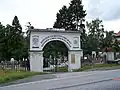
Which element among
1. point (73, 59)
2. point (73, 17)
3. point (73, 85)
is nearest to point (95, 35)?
point (73, 17)

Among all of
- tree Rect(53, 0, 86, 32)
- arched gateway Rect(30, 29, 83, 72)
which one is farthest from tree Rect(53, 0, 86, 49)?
arched gateway Rect(30, 29, 83, 72)

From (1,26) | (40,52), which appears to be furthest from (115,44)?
(1,26)

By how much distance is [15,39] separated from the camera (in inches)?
1877

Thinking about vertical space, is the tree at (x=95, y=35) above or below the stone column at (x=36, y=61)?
above

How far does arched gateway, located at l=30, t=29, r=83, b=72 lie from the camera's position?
31.6m

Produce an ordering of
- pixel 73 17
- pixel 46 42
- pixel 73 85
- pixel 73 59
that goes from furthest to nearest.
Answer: pixel 73 17
pixel 73 59
pixel 46 42
pixel 73 85

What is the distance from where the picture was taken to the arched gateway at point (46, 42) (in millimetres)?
31562

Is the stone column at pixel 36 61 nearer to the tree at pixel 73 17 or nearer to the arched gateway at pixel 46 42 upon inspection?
the arched gateway at pixel 46 42

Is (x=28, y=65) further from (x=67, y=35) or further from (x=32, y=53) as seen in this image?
(x=67, y=35)

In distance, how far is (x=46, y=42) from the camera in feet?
106

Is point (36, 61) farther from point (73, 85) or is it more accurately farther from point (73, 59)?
point (73, 85)

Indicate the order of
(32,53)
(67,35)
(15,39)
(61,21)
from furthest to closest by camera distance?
(61,21)
(15,39)
(67,35)
(32,53)

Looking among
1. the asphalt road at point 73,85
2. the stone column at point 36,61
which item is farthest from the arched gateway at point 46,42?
the asphalt road at point 73,85

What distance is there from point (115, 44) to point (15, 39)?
19.2 m
